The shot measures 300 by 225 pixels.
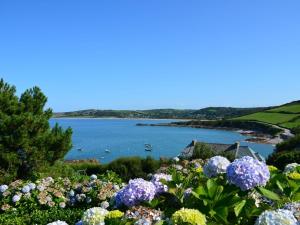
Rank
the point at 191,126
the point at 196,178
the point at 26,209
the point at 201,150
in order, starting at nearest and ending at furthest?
the point at 196,178, the point at 26,209, the point at 201,150, the point at 191,126

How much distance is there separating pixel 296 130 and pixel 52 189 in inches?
3624

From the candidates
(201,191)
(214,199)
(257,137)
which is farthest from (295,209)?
(257,137)

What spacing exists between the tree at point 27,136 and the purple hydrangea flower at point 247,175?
11099mm

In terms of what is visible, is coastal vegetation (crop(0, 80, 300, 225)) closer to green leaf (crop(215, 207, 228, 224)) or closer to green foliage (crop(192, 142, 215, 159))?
green leaf (crop(215, 207, 228, 224))

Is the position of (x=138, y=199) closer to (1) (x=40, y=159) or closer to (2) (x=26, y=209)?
(2) (x=26, y=209)

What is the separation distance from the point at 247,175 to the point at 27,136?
1180cm

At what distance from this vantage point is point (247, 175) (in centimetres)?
274

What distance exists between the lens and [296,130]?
311ft

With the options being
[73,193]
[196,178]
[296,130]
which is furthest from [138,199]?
[296,130]

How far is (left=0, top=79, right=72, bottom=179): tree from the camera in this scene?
13.4 meters

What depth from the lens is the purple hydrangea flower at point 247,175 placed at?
275 cm

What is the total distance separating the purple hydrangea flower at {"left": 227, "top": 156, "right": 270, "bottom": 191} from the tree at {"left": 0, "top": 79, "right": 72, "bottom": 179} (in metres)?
11.1

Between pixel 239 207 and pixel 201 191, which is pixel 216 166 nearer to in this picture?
pixel 201 191

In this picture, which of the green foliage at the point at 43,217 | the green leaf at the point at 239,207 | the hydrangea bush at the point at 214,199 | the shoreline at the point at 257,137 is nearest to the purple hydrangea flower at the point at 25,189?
the green foliage at the point at 43,217
